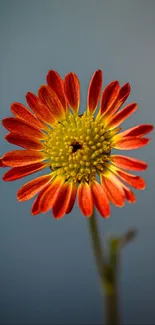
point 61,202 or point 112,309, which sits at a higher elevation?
point 61,202

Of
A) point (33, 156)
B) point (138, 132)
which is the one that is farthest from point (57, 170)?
point (138, 132)

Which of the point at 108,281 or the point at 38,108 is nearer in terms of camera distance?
the point at 108,281

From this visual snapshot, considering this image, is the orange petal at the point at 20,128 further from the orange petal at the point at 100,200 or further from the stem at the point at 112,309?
the stem at the point at 112,309

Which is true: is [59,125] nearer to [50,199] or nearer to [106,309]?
[50,199]

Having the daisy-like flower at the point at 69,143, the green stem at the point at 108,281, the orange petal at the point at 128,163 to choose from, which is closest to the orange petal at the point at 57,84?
the daisy-like flower at the point at 69,143

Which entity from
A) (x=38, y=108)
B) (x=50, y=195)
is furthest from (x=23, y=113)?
(x=50, y=195)

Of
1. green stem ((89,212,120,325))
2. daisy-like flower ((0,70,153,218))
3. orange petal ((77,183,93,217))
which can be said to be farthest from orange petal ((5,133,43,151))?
green stem ((89,212,120,325))

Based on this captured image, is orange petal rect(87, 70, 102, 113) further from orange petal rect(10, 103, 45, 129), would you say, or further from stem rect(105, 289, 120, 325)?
stem rect(105, 289, 120, 325)

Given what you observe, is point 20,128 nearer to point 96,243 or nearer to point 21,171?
point 21,171
